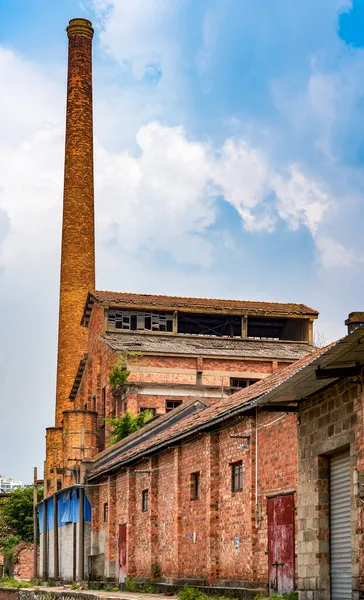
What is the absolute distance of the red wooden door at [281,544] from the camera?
745 inches

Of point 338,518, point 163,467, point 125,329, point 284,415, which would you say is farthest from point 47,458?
point 338,518

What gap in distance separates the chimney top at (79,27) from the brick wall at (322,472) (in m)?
47.6

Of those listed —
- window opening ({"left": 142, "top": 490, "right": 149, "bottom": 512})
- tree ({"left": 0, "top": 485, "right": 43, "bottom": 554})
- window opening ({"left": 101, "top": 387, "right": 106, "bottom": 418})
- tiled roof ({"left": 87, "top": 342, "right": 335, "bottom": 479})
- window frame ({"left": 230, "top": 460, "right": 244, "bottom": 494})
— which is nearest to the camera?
tiled roof ({"left": 87, "top": 342, "right": 335, "bottom": 479})

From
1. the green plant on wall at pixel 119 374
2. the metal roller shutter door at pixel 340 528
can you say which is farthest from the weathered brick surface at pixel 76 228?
the metal roller shutter door at pixel 340 528

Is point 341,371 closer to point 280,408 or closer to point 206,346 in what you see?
point 280,408

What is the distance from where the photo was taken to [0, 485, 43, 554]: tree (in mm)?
54906

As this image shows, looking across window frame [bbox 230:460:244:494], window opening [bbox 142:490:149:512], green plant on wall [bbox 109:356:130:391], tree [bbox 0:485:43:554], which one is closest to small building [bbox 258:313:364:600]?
window frame [bbox 230:460:244:494]

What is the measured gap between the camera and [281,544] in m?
19.5

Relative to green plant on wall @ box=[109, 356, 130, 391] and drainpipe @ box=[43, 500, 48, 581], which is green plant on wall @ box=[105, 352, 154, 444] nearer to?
green plant on wall @ box=[109, 356, 130, 391]

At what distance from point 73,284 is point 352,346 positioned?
44.7 meters

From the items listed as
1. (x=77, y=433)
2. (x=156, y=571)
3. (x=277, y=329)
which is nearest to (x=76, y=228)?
(x=277, y=329)

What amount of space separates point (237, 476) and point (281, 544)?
9.80ft

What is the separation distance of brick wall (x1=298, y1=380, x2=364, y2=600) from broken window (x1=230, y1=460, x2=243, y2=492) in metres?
5.62

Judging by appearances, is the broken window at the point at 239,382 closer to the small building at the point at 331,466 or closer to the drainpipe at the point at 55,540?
the drainpipe at the point at 55,540
